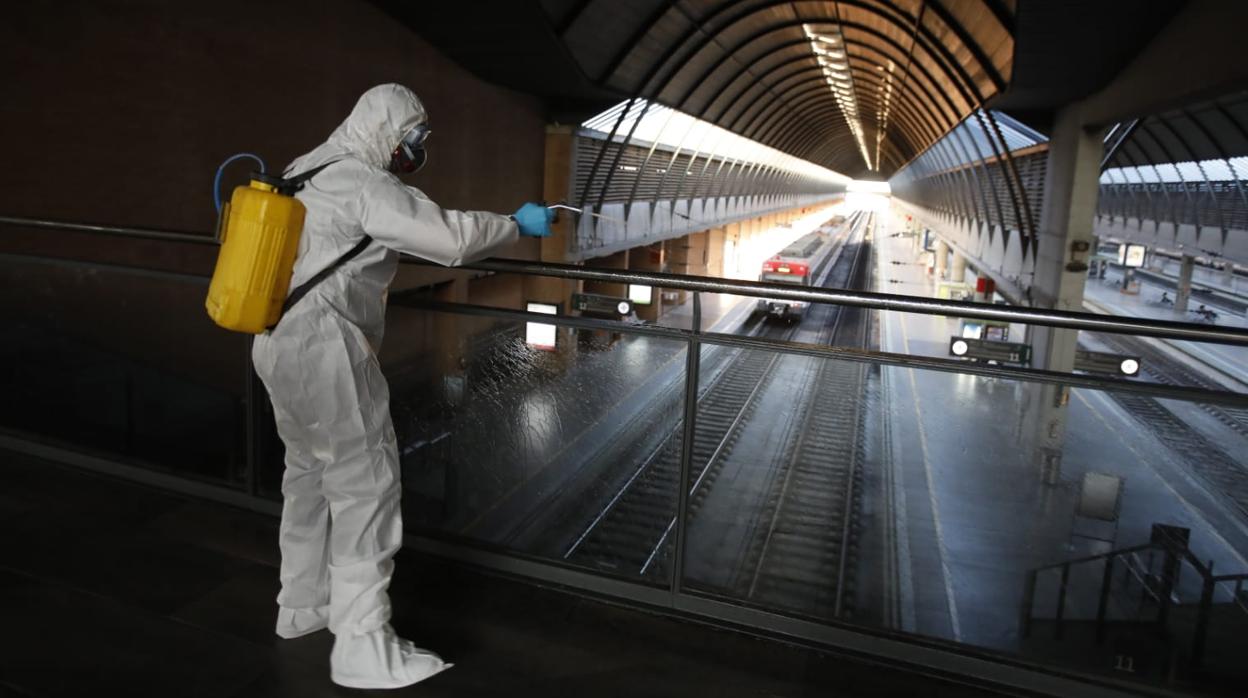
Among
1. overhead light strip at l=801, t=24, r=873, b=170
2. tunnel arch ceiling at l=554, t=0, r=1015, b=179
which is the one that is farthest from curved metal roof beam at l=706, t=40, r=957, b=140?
overhead light strip at l=801, t=24, r=873, b=170

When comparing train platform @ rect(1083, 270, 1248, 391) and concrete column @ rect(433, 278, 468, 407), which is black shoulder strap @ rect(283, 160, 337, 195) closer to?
Answer: concrete column @ rect(433, 278, 468, 407)

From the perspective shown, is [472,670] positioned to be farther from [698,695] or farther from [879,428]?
[879,428]

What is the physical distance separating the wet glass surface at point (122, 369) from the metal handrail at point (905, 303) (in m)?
1.65

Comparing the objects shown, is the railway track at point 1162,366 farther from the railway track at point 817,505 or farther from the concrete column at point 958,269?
the railway track at point 817,505

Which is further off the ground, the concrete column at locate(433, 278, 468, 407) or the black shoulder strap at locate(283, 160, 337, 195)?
the black shoulder strap at locate(283, 160, 337, 195)

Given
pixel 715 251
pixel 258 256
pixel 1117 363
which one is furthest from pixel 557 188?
pixel 715 251

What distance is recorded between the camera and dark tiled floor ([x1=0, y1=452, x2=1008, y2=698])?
2668 mm

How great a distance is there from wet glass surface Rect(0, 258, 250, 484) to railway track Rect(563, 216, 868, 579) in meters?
1.81

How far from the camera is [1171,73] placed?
10.0 metres

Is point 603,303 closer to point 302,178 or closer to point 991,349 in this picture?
point 991,349

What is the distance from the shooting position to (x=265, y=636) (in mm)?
2912

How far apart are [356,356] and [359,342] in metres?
0.05

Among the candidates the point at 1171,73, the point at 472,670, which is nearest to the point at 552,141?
the point at 1171,73

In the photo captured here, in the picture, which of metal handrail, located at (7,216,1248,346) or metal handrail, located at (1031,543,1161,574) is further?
metal handrail, located at (1031,543,1161,574)
